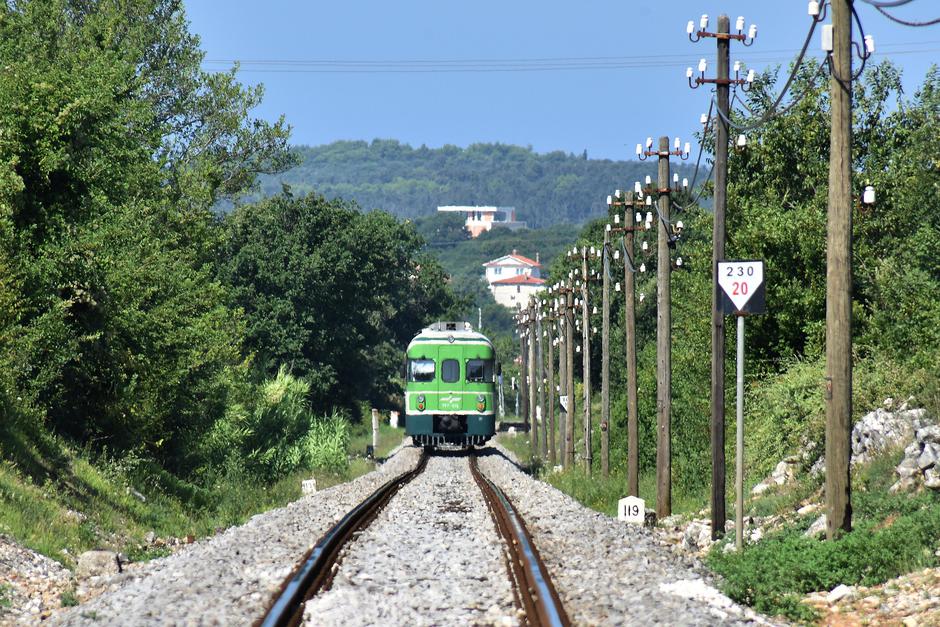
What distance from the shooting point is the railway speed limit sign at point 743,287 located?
14.2 metres

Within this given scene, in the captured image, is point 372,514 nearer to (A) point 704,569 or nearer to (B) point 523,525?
(B) point 523,525

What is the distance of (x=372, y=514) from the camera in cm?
1988

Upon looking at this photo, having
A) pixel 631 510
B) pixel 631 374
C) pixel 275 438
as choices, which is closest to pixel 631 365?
pixel 631 374

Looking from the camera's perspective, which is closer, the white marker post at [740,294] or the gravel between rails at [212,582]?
the gravel between rails at [212,582]

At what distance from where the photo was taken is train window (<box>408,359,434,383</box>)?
42969 mm

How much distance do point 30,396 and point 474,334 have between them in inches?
931

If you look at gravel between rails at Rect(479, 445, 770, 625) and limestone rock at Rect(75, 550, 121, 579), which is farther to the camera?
limestone rock at Rect(75, 550, 121, 579)

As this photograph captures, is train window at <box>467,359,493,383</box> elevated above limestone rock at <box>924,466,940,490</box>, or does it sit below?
above

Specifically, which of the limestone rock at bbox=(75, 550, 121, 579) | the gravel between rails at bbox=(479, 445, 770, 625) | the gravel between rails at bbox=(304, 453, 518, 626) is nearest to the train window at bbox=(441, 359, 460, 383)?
the gravel between rails at bbox=(304, 453, 518, 626)

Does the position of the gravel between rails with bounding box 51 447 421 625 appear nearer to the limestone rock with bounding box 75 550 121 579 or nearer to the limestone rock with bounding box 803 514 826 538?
the limestone rock with bounding box 75 550 121 579

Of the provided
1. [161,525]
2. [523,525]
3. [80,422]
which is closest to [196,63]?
[80,422]

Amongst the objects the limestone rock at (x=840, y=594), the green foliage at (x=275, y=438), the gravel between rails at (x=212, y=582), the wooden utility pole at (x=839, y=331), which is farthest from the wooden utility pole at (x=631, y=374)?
the limestone rock at (x=840, y=594)

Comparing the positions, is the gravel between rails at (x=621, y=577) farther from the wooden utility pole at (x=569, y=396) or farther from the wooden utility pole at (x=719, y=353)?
the wooden utility pole at (x=569, y=396)

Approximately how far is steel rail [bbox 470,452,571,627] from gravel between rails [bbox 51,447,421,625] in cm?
227
